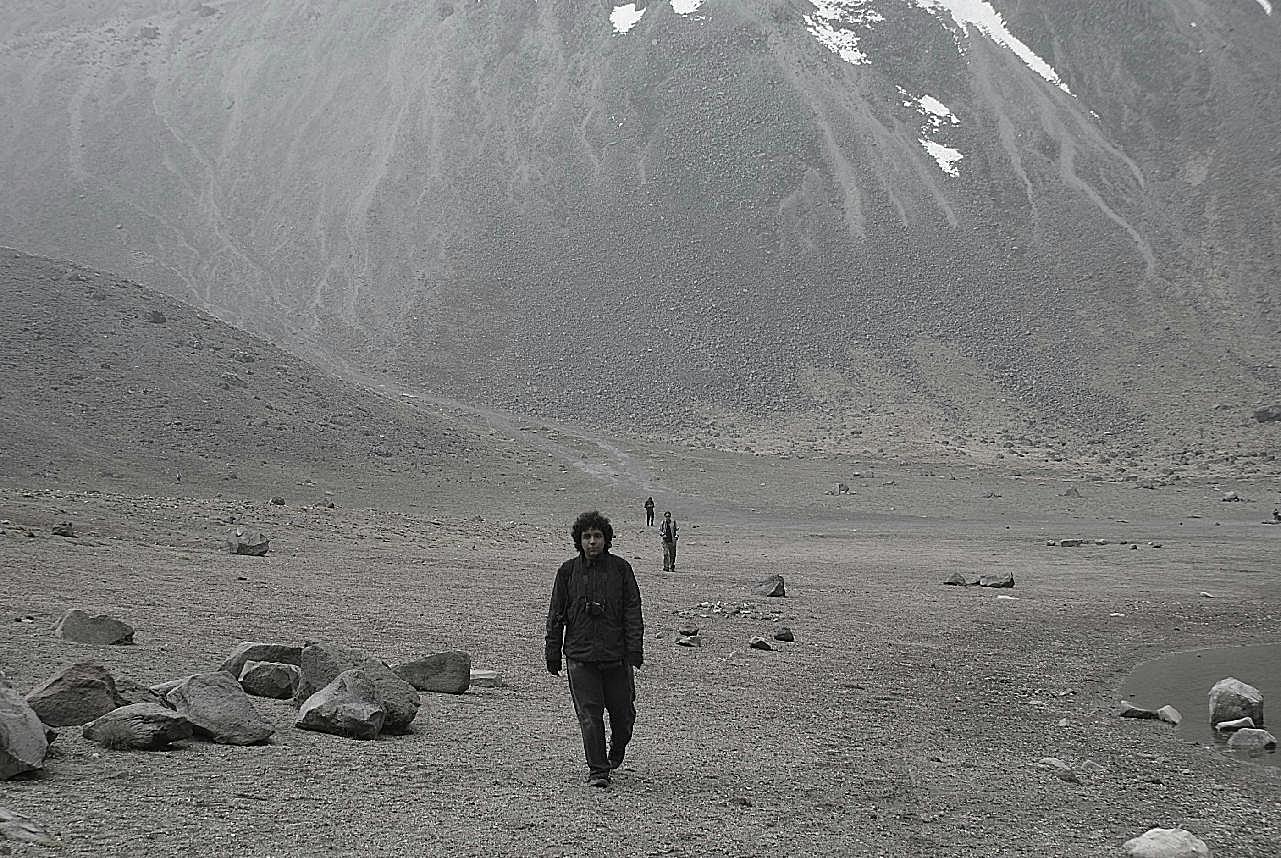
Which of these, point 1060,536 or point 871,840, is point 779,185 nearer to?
point 1060,536

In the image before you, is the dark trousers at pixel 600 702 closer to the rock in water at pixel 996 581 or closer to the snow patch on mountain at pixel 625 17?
the rock in water at pixel 996 581

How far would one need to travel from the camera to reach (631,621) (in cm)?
827

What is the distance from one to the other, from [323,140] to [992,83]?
50.8 m

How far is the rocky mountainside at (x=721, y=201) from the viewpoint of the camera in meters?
67.4

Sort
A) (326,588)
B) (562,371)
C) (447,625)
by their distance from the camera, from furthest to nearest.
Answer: (562,371) < (326,588) < (447,625)

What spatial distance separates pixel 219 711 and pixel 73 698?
37.5 inches

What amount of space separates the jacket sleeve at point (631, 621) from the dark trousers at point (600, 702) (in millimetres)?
129

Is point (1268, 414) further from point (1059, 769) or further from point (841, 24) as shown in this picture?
point (1059, 769)

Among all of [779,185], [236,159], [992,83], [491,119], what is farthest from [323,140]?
[992,83]

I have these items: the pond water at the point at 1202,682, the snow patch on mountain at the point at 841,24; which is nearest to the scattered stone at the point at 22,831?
the pond water at the point at 1202,682

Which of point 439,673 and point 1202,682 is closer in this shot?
point 439,673

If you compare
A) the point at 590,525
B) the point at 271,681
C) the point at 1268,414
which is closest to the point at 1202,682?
the point at 590,525

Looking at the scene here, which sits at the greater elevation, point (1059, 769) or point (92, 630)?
point (92, 630)

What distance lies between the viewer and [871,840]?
25.2 ft
